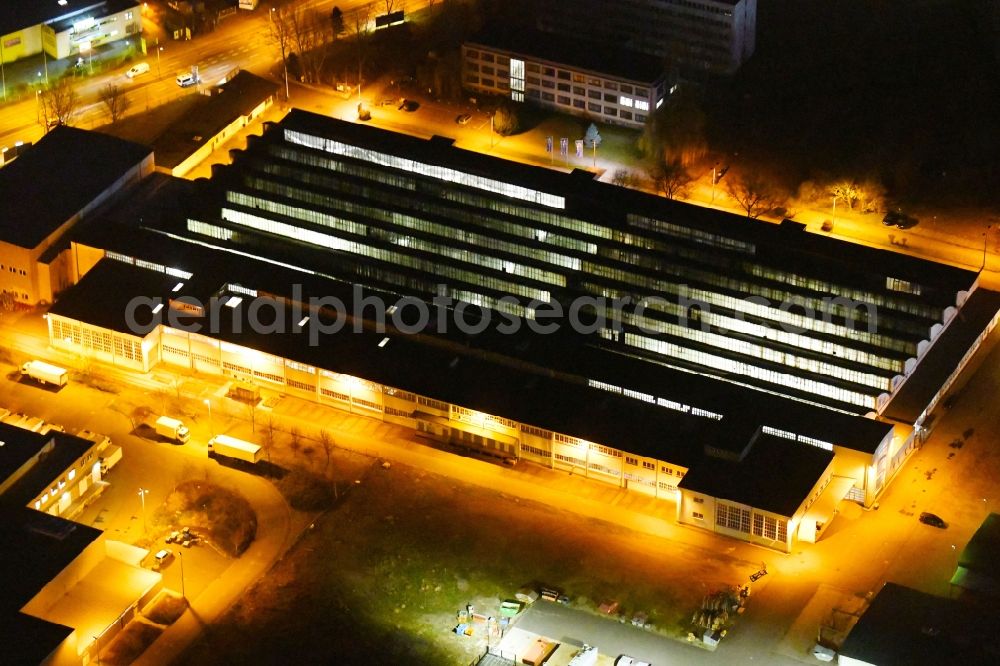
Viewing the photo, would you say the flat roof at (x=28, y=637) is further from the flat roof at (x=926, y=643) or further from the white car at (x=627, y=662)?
the flat roof at (x=926, y=643)

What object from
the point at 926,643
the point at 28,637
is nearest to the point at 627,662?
the point at 926,643

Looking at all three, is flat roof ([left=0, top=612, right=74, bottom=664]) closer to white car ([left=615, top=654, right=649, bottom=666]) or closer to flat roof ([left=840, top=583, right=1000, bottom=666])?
white car ([left=615, top=654, right=649, bottom=666])

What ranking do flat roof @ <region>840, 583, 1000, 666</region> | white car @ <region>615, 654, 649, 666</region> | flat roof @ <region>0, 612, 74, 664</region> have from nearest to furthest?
flat roof @ <region>0, 612, 74, 664</region> → flat roof @ <region>840, 583, 1000, 666</region> → white car @ <region>615, 654, 649, 666</region>

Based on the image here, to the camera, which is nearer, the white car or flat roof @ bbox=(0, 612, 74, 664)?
flat roof @ bbox=(0, 612, 74, 664)

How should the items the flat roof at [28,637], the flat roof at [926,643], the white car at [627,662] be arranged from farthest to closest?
the white car at [627,662]
the flat roof at [926,643]
the flat roof at [28,637]

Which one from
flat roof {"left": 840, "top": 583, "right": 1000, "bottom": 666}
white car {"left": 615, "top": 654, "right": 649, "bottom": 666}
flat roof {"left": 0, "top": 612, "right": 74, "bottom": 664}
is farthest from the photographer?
white car {"left": 615, "top": 654, "right": 649, "bottom": 666}

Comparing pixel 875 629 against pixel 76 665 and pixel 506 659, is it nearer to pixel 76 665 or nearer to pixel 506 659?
pixel 506 659

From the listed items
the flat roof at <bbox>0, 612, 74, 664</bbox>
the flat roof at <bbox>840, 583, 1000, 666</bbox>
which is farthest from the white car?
the flat roof at <bbox>0, 612, 74, 664</bbox>

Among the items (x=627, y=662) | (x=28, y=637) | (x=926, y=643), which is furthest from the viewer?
(x=627, y=662)

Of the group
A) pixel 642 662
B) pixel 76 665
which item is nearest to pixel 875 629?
pixel 642 662

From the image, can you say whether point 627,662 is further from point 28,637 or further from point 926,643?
point 28,637

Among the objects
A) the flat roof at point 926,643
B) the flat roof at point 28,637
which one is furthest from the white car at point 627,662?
the flat roof at point 28,637
